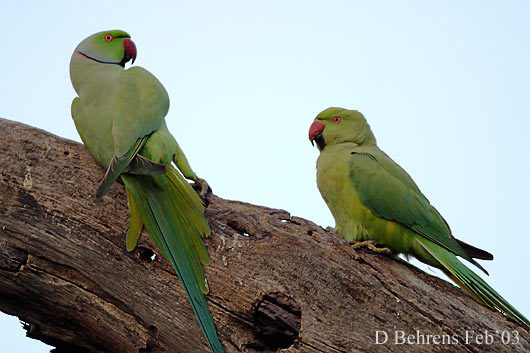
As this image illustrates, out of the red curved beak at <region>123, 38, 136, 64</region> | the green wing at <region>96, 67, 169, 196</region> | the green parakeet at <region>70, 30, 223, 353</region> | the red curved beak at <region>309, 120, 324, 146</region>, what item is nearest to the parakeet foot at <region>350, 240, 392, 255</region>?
the green parakeet at <region>70, 30, 223, 353</region>

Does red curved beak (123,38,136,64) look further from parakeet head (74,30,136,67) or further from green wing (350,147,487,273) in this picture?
green wing (350,147,487,273)

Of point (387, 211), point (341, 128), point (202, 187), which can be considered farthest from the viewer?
point (341, 128)

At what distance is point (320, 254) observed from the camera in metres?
3.08

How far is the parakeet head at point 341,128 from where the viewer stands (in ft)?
14.3

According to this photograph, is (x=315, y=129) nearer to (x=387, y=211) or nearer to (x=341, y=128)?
(x=341, y=128)

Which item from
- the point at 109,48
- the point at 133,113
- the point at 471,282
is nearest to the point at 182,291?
the point at 133,113

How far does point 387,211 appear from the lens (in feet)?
12.2

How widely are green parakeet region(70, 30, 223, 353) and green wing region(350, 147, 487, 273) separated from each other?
121 cm

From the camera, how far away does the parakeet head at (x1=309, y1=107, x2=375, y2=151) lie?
436 cm

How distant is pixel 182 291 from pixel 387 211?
1.57 m

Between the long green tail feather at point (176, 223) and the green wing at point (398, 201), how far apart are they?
1.28 m

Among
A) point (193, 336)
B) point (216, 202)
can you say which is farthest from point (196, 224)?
point (193, 336)

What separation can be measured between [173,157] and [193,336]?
3.60 feet

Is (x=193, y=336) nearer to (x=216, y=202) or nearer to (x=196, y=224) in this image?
(x=196, y=224)
